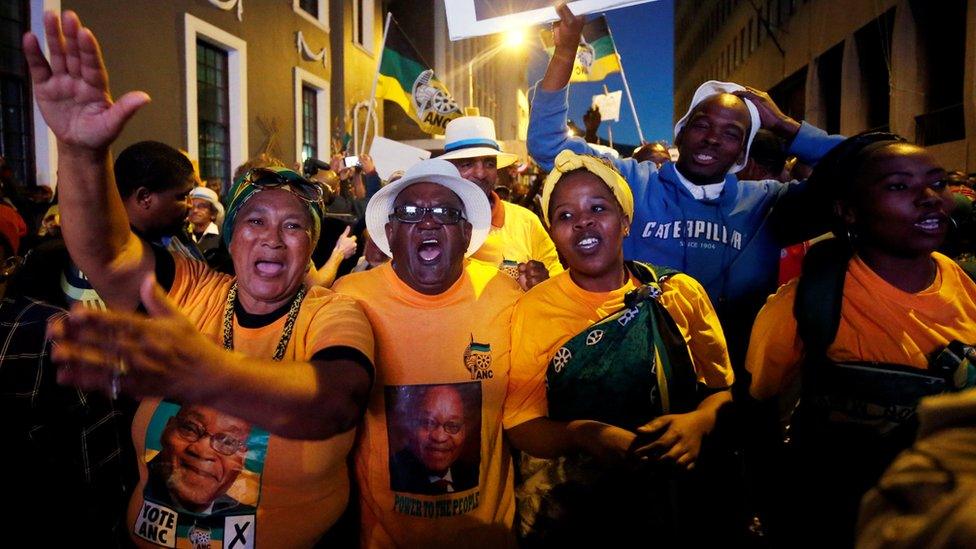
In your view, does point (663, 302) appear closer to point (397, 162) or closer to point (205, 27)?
point (397, 162)

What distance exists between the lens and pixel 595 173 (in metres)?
2.37

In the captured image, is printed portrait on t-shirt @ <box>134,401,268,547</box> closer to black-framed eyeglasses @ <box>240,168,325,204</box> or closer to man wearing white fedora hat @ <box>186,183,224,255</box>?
black-framed eyeglasses @ <box>240,168,325,204</box>

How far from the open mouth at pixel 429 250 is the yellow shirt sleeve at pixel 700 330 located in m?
0.86

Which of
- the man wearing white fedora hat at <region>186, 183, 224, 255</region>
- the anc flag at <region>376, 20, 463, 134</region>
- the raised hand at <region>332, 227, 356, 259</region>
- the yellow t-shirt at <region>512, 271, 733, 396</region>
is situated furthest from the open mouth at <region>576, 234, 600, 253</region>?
the anc flag at <region>376, 20, 463, 134</region>

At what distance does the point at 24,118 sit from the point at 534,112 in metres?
8.07

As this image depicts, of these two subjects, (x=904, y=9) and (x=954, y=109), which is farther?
(x=904, y=9)

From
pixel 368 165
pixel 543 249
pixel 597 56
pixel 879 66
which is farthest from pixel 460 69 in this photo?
pixel 543 249

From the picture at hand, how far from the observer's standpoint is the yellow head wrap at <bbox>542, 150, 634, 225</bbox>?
2.36 metres

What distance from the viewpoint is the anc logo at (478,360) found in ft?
7.42

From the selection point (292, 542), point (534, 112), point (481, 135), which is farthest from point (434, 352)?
point (481, 135)

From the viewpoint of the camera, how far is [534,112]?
321cm

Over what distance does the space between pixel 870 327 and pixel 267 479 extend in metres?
2.04

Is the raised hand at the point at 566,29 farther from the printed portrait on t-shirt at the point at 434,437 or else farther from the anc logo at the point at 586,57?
the anc logo at the point at 586,57

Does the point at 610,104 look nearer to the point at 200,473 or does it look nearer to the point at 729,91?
the point at 729,91
